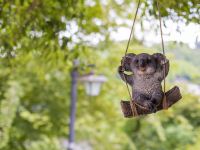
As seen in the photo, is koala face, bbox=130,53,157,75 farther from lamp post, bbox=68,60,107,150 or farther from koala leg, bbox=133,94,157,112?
lamp post, bbox=68,60,107,150

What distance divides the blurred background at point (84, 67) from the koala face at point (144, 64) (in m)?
0.35

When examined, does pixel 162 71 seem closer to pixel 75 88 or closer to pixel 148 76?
pixel 148 76

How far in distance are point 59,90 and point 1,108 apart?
149 centimetres

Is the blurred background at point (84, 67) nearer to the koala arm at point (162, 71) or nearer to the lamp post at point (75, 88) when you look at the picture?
the lamp post at point (75, 88)

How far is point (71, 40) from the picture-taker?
2.03 metres

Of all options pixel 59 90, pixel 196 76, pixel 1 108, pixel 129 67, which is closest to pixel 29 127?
pixel 59 90

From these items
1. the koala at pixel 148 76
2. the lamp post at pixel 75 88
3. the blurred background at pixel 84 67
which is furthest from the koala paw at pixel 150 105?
the lamp post at pixel 75 88

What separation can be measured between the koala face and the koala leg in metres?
0.05

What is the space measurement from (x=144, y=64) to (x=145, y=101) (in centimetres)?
9

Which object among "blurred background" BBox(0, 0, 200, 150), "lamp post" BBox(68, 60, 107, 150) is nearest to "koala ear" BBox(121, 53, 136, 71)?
"blurred background" BBox(0, 0, 200, 150)

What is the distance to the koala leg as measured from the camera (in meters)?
1.24

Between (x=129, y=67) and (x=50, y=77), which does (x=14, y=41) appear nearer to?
(x=129, y=67)

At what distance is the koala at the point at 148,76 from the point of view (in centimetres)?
124

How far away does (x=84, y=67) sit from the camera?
253 cm
